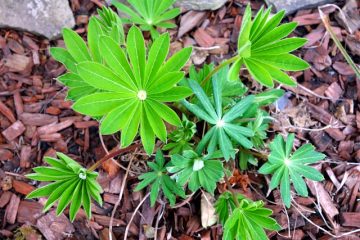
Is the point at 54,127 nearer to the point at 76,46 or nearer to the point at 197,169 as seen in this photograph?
the point at 76,46

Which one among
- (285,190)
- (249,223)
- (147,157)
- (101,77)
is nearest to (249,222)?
(249,223)

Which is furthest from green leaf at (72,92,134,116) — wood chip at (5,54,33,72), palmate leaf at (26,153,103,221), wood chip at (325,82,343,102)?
wood chip at (325,82,343,102)

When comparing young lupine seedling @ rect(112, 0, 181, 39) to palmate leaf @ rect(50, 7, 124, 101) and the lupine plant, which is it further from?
palmate leaf @ rect(50, 7, 124, 101)

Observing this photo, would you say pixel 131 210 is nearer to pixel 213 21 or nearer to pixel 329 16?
pixel 213 21

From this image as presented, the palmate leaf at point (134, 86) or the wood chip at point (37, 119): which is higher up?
the wood chip at point (37, 119)

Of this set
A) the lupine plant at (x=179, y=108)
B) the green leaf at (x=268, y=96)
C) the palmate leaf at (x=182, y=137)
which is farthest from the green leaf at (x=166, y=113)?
the green leaf at (x=268, y=96)

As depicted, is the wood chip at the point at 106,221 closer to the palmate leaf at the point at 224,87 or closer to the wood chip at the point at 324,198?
the palmate leaf at the point at 224,87
